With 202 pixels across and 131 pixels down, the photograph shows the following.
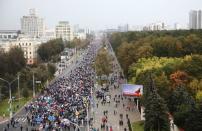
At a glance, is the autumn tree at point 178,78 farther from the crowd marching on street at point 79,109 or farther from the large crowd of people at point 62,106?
the large crowd of people at point 62,106

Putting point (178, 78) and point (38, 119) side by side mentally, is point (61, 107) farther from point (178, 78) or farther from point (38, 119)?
point (178, 78)

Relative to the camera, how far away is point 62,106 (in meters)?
46.4

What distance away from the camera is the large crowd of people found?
40181mm

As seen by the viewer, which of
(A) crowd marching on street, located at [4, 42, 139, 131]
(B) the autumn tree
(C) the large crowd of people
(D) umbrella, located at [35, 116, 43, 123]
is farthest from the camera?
(B) the autumn tree

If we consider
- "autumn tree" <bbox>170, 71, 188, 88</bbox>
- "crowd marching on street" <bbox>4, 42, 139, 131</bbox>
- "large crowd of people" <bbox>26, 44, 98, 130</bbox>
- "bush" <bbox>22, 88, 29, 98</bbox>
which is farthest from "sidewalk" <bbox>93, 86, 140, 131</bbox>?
"bush" <bbox>22, 88, 29, 98</bbox>

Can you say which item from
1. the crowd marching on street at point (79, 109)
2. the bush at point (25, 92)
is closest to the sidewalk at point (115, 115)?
the crowd marching on street at point (79, 109)

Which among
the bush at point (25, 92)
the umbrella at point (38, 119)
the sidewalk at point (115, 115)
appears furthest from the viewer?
the bush at point (25, 92)

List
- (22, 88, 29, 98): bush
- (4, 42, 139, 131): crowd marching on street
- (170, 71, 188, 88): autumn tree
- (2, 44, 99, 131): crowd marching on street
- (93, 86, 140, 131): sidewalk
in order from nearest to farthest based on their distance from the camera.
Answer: (4, 42, 139, 131): crowd marching on street → (2, 44, 99, 131): crowd marching on street → (93, 86, 140, 131): sidewalk → (170, 71, 188, 88): autumn tree → (22, 88, 29, 98): bush

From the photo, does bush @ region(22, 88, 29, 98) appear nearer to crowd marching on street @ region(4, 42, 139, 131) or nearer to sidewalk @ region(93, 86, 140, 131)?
crowd marching on street @ region(4, 42, 139, 131)

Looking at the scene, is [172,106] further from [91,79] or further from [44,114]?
[91,79]

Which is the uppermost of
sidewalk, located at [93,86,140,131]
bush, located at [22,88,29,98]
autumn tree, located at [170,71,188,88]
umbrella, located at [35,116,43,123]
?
autumn tree, located at [170,71,188,88]

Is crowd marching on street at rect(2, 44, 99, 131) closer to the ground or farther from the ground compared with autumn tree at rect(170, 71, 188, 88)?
closer to the ground

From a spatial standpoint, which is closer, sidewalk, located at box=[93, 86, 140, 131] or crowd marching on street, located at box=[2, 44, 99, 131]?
crowd marching on street, located at box=[2, 44, 99, 131]

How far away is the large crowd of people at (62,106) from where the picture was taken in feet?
132
